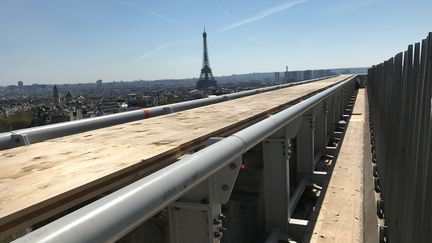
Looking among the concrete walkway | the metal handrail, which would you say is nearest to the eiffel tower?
the concrete walkway

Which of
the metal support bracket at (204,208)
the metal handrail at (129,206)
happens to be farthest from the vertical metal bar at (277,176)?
the metal handrail at (129,206)

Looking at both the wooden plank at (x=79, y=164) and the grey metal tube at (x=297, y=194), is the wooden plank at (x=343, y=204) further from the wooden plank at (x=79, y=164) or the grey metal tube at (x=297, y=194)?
the wooden plank at (x=79, y=164)

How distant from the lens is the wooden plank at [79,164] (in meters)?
1.55

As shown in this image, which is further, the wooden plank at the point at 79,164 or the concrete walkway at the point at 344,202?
the concrete walkway at the point at 344,202

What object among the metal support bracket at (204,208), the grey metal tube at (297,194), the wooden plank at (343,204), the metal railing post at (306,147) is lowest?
the grey metal tube at (297,194)

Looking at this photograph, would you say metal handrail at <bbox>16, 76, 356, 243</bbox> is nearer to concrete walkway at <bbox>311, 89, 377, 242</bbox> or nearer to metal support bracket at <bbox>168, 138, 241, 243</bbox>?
metal support bracket at <bbox>168, 138, 241, 243</bbox>

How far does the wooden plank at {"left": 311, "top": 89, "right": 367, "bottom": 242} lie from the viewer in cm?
516

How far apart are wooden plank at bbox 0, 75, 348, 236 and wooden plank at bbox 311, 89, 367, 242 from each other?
8.42 ft

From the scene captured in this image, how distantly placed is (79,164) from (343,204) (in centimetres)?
509

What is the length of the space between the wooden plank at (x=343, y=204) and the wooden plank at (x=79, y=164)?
8.42 ft

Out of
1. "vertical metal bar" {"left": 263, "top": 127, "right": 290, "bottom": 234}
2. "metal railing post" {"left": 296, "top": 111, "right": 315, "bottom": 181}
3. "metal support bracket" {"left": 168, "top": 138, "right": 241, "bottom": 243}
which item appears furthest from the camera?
"metal railing post" {"left": 296, "top": 111, "right": 315, "bottom": 181}

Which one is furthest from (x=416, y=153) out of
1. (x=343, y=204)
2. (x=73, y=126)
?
(x=343, y=204)

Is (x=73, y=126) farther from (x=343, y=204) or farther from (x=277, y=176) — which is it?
(x=343, y=204)

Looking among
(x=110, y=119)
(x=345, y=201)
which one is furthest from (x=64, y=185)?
(x=345, y=201)
